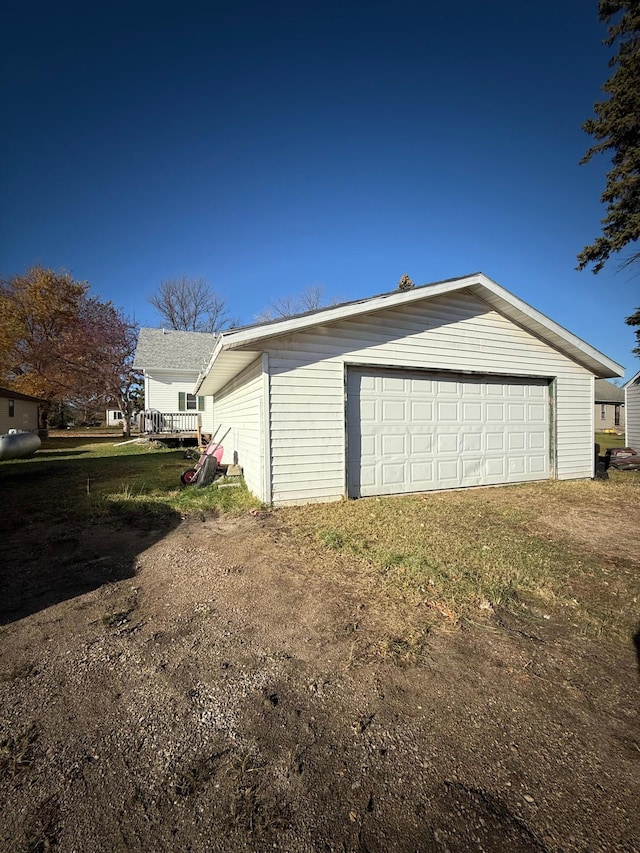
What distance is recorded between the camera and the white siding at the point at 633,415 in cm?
1772

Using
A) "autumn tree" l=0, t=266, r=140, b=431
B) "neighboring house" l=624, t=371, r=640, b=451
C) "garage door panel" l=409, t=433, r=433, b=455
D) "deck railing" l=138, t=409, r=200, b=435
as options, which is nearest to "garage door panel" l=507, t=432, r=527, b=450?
"garage door panel" l=409, t=433, r=433, b=455

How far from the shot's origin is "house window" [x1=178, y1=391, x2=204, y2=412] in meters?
20.8

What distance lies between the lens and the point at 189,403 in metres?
21.0

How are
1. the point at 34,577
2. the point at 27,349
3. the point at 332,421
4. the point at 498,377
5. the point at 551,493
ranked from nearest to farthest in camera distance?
the point at 34,577 < the point at 332,421 < the point at 551,493 < the point at 498,377 < the point at 27,349

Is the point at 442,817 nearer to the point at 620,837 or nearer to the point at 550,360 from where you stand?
the point at 620,837

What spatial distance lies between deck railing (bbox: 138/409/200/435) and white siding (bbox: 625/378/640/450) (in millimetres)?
21751

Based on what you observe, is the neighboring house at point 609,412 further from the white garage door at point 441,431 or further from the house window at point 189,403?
the house window at point 189,403

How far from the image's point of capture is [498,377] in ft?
26.9

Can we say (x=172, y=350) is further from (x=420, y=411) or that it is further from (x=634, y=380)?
(x=634, y=380)

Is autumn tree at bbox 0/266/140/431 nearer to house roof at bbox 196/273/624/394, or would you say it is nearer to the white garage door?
house roof at bbox 196/273/624/394

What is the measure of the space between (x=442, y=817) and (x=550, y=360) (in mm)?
9425

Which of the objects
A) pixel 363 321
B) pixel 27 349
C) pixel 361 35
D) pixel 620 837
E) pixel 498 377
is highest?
pixel 361 35

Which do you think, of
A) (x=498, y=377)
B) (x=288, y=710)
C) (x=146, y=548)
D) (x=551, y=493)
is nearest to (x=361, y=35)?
(x=498, y=377)

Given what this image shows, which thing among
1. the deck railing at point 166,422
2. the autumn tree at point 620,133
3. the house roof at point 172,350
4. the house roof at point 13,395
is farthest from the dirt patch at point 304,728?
the house roof at point 13,395
